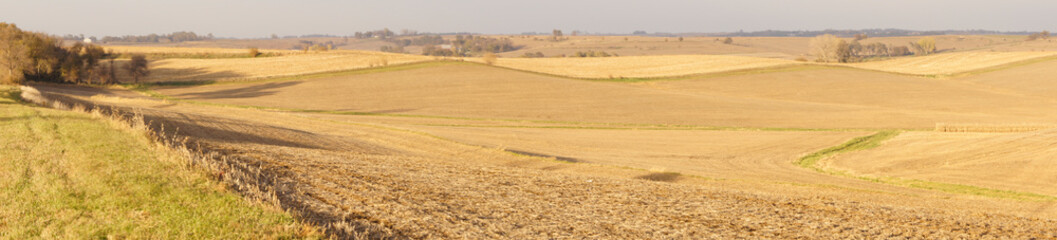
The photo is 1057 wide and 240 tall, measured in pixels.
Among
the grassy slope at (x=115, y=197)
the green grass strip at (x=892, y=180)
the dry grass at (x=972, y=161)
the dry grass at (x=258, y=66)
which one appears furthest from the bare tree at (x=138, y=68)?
the dry grass at (x=972, y=161)

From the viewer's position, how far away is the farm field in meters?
13.1

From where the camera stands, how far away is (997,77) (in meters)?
95.4

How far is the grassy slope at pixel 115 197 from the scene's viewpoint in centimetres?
914

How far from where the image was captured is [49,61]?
7212 cm

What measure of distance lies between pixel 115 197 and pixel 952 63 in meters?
136

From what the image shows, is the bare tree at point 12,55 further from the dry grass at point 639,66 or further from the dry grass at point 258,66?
the dry grass at point 639,66

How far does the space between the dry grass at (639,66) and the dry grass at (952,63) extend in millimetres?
23134

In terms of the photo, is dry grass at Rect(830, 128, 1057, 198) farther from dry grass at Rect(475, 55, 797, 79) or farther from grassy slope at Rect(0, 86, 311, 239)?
dry grass at Rect(475, 55, 797, 79)

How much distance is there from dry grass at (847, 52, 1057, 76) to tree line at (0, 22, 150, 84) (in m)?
115

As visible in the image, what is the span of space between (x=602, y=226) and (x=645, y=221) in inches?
43.6

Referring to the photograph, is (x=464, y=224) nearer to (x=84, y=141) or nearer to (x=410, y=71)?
(x=84, y=141)

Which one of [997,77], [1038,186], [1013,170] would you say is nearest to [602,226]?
[1038,186]

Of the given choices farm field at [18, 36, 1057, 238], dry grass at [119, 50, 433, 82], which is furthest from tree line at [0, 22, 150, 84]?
farm field at [18, 36, 1057, 238]

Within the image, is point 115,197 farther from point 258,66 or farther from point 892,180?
point 258,66
